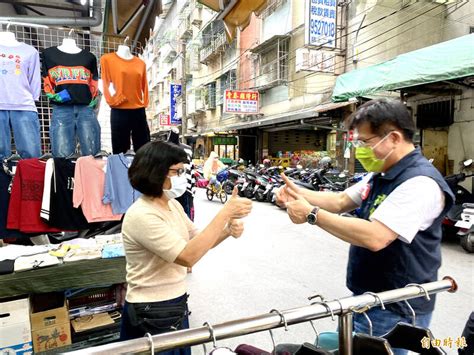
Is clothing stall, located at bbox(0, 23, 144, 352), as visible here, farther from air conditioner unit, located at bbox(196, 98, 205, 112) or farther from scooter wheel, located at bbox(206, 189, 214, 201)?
air conditioner unit, located at bbox(196, 98, 205, 112)

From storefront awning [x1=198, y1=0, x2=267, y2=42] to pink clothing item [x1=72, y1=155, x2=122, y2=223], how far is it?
1556 millimetres

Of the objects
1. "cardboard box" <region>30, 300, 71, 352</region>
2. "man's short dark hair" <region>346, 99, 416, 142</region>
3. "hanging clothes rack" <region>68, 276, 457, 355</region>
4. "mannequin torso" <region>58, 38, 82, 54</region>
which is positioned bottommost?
"cardboard box" <region>30, 300, 71, 352</region>

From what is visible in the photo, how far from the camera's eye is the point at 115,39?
3.25m

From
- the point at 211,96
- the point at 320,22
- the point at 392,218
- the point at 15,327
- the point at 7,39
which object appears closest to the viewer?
the point at 392,218

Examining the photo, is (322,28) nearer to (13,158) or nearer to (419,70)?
(419,70)

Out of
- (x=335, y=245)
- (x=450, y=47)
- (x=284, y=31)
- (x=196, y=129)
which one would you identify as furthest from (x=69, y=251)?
(x=196, y=129)

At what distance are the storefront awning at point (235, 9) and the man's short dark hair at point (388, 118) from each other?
163 centimetres

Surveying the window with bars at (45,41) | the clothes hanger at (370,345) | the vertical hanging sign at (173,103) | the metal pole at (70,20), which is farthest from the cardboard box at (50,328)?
the vertical hanging sign at (173,103)

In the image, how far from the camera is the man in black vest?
1.17 m

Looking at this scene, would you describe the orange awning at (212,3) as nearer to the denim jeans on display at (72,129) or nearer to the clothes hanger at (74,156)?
the denim jeans on display at (72,129)

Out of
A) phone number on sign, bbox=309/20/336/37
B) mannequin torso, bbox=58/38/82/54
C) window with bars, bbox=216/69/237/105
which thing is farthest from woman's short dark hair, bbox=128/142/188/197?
window with bars, bbox=216/69/237/105

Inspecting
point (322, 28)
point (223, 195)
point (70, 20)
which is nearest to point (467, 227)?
point (70, 20)

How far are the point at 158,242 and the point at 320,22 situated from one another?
945 centimetres

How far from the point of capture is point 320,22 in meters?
9.15
